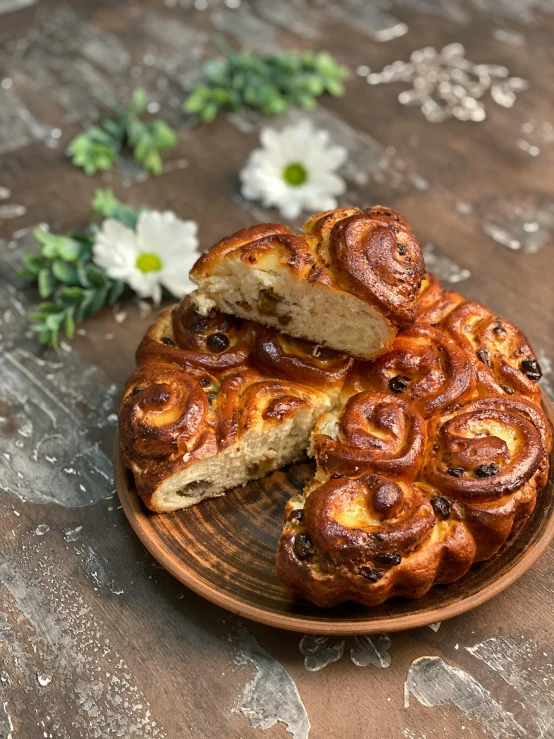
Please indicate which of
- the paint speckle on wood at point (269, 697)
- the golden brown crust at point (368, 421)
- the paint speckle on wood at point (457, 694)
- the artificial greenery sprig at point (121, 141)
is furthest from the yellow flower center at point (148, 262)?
the paint speckle on wood at point (457, 694)

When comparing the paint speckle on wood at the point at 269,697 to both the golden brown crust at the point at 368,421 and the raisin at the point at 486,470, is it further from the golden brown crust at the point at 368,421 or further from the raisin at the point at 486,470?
the raisin at the point at 486,470

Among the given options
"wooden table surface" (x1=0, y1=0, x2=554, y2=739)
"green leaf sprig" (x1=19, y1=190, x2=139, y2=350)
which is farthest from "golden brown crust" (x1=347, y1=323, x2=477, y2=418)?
"green leaf sprig" (x1=19, y1=190, x2=139, y2=350)

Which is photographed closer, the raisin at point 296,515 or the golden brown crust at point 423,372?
the raisin at point 296,515

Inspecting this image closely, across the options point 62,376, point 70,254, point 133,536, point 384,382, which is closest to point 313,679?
point 133,536

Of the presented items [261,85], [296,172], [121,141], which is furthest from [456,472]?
[261,85]

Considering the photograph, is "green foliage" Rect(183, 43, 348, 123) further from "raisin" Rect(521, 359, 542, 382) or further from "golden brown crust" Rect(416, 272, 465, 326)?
"raisin" Rect(521, 359, 542, 382)

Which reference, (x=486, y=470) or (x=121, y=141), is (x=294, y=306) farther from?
(x=121, y=141)
